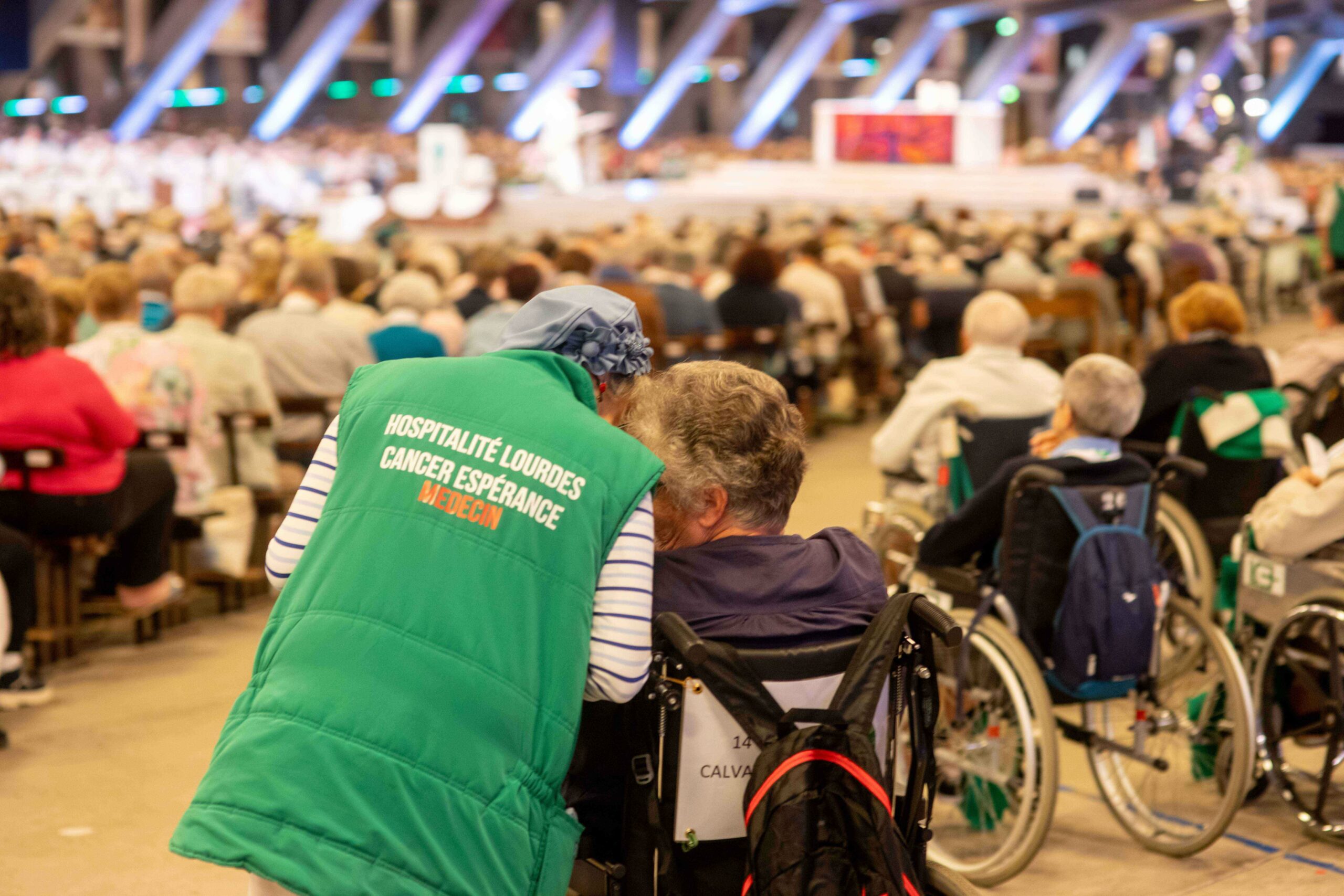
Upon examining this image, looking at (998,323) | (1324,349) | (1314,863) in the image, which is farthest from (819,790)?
(1324,349)

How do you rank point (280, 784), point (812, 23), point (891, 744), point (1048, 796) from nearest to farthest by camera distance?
point (280, 784) → point (891, 744) → point (1048, 796) → point (812, 23)

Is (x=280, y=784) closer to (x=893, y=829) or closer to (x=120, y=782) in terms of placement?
(x=893, y=829)

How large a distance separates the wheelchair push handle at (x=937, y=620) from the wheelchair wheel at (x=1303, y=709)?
1.57m

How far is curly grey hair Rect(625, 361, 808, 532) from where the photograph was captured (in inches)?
70.5

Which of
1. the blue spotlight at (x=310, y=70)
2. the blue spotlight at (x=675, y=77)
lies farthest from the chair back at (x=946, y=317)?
the blue spotlight at (x=675, y=77)

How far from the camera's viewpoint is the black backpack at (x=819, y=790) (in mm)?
1551

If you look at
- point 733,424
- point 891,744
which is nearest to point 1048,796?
point 891,744

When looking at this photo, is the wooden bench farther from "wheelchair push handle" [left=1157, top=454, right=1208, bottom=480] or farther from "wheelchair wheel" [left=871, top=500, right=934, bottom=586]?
"wheelchair push handle" [left=1157, top=454, right=1208, bottom=480]

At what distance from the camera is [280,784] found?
60.6 inches

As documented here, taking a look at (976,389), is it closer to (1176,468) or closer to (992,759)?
(1176,468)

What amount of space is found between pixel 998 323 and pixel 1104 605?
4.39 feet

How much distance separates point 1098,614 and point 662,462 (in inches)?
58.9

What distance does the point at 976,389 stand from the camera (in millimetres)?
3957

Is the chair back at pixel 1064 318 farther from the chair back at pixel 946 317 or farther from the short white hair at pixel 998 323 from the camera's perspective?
the short white hair at pixel 998 323
